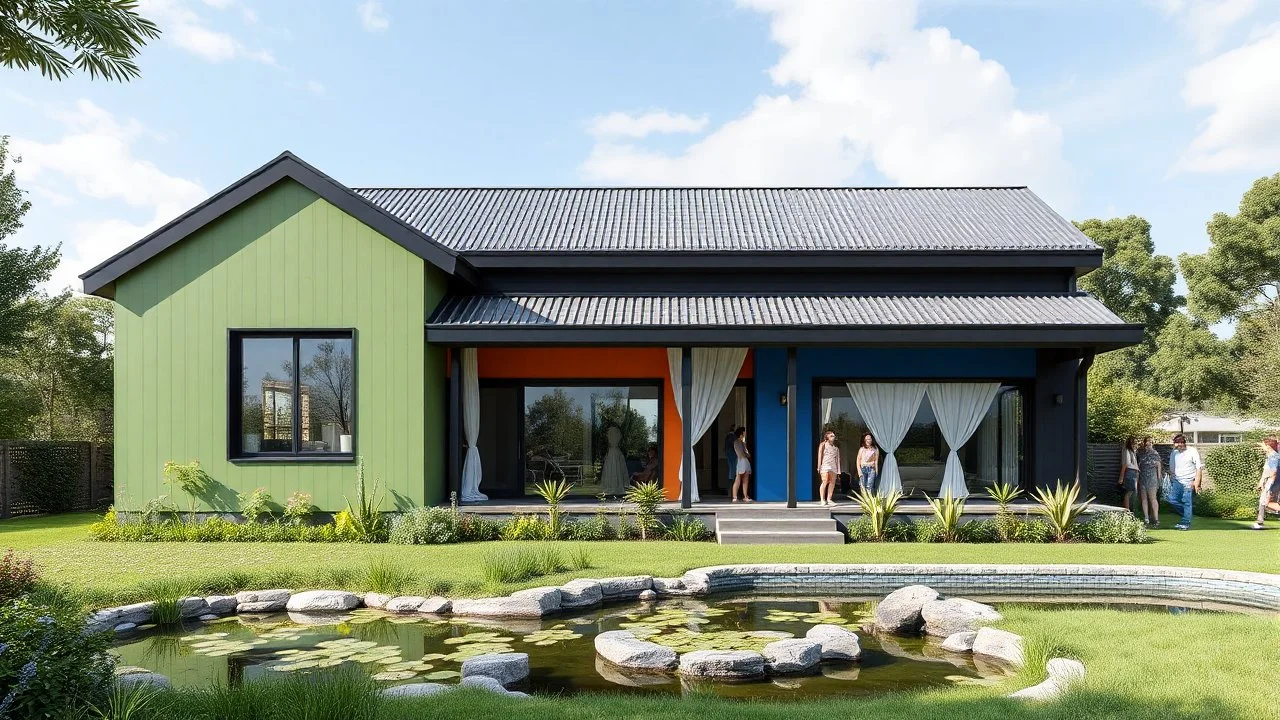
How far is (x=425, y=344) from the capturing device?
41.5ft

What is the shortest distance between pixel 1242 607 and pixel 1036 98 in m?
10.6

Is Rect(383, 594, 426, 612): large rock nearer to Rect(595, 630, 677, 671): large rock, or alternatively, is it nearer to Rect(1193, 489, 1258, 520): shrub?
Rect(595, 630, 677, 671): large rock

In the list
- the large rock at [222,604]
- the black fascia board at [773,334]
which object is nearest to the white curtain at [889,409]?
the black fascia board at [773,334]

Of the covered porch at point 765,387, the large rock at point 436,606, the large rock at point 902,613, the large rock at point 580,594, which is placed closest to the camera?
the large rock at point 902,613

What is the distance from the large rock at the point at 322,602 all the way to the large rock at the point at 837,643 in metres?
4.47

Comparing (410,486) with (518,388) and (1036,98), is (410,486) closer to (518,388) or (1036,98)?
(518,388)

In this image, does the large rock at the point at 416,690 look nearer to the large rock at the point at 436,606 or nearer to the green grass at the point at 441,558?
the large rock at the point at 436,606

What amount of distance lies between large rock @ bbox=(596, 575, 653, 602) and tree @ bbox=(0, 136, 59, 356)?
1748 centimetres

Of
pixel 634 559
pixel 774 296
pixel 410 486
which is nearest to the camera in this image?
pixel 634 559

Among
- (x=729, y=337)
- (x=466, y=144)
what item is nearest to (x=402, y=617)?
(x=729, y=337)

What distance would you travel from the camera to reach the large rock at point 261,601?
8.30 m

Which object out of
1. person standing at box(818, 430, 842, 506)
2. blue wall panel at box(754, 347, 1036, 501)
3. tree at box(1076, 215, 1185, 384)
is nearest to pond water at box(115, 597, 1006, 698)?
person standing at box(818, 430, 842, 506)

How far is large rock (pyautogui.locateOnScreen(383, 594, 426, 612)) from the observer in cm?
812

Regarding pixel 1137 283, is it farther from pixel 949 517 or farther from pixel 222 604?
pixel 222 604
